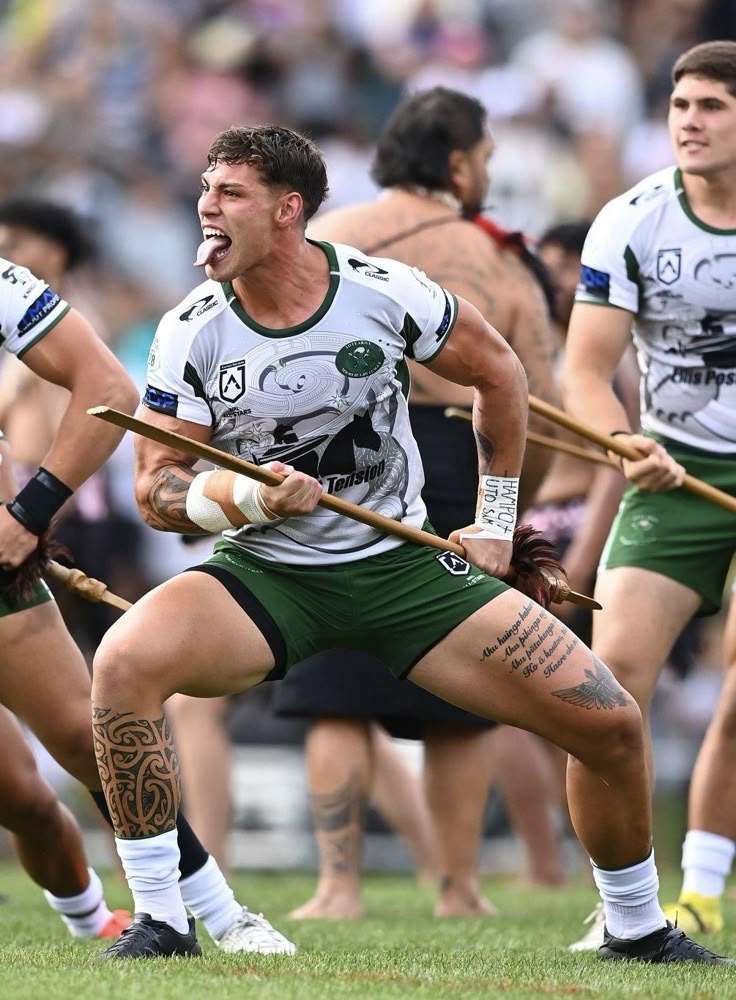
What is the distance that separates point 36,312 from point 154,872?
5.01 ft

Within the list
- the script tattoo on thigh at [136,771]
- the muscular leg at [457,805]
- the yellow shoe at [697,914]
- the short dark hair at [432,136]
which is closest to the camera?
the script tattoo on thigh at [136,771]

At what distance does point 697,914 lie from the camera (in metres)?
5.92

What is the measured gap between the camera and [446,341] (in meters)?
4.72

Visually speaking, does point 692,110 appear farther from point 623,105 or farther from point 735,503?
point 623,105

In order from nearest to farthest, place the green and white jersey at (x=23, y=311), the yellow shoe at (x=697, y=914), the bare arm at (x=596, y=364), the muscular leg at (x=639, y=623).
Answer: the green and white jersey at (x=23, y=311), the muscular leg at (x=639, y=623), the bare arm at (x=596, y=364), the yellow shoe at (x=697, y=914)

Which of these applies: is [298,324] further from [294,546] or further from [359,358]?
[294,546]

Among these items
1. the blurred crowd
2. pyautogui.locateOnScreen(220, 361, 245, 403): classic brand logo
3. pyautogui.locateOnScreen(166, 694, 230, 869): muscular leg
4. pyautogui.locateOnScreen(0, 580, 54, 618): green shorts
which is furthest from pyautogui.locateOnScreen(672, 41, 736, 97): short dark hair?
the blurred crowd

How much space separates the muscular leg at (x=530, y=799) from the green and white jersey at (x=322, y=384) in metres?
3.58

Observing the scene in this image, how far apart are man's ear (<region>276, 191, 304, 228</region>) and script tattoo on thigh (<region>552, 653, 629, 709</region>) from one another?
1.34 m

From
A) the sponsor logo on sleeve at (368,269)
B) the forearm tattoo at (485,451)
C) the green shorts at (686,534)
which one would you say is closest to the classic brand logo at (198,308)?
the sponsor logo on sleeve at (368,269)

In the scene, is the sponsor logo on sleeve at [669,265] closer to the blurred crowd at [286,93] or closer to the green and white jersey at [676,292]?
the green and white jersey at [676,292]

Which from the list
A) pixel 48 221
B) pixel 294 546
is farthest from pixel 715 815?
pixel 48 221

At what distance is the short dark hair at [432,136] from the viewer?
6633mm

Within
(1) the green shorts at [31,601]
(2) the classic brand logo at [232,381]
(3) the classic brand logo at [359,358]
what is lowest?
(1) the green shorts at [31,601]
